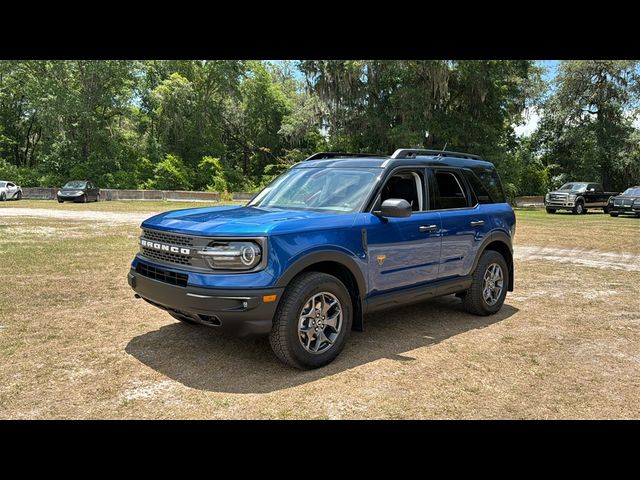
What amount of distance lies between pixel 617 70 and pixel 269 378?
45376 millimetres

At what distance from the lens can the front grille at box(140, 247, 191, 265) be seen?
14.3 ft

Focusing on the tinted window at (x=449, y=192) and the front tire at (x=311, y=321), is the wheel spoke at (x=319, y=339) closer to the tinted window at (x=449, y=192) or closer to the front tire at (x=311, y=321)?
the front tire at (x=311, y=321)

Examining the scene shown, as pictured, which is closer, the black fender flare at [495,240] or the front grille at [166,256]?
the front grille at [166,256]

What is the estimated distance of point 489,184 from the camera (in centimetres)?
663

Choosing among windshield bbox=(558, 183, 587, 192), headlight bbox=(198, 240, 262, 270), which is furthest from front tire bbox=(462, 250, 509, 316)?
windshield bbox=(558, 183, 587, 192)

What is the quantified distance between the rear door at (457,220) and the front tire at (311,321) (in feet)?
5.23

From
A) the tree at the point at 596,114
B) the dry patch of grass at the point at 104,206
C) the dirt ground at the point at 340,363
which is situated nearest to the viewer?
the dirt ground at the point at 340,363

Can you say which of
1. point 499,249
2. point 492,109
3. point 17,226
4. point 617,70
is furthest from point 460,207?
point 617,70

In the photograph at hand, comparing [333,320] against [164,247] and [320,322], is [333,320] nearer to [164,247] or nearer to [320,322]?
[320,322]

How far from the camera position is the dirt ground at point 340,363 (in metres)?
3.78

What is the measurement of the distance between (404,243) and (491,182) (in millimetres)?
2168

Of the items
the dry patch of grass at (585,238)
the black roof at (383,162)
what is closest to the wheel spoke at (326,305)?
the black roof at (383,162)

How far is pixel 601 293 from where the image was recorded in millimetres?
7848

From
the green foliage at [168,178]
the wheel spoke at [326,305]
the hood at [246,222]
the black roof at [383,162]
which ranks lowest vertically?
the wheel spoke at [326,305]
